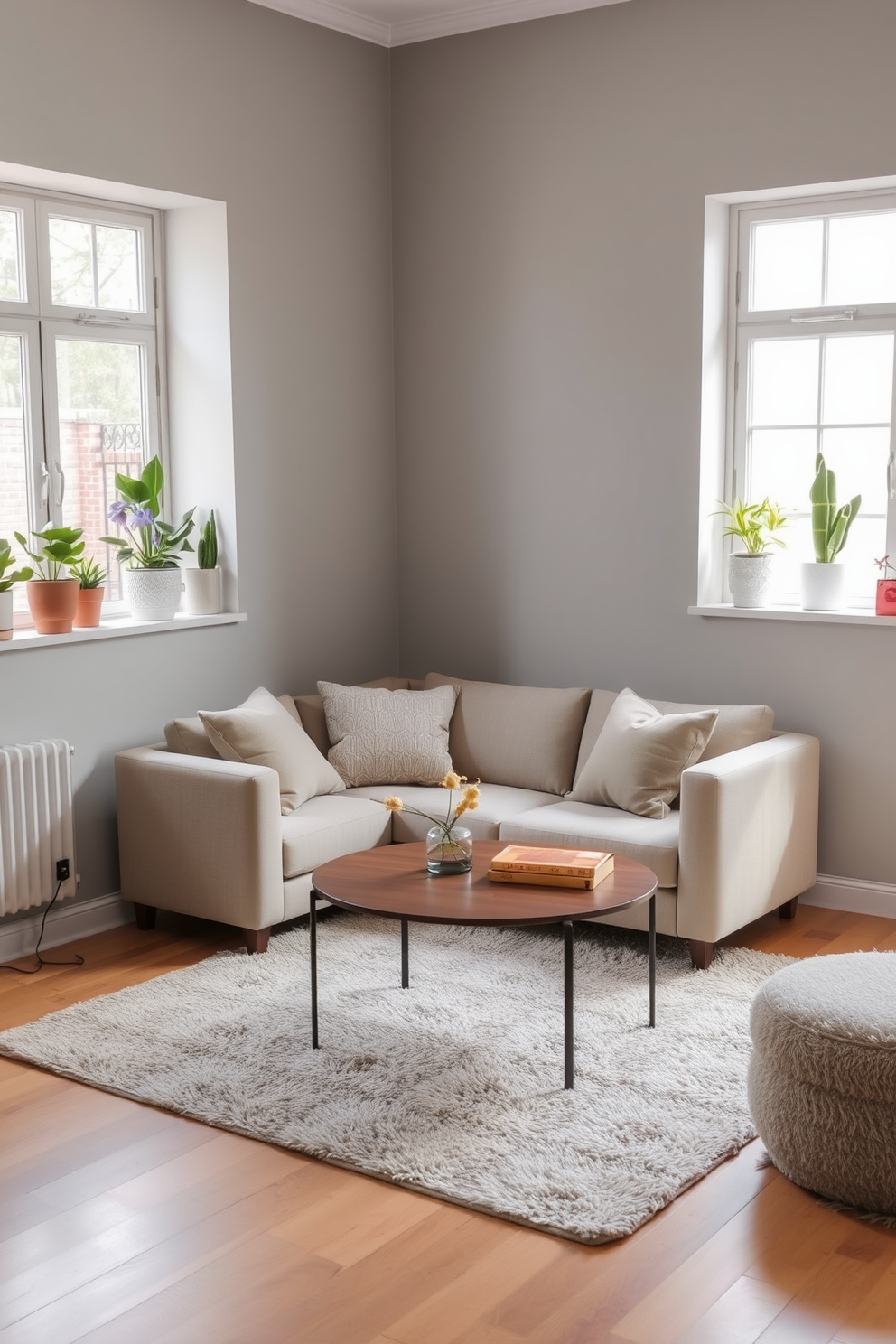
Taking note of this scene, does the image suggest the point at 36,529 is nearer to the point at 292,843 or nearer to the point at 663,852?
the point at 292,843

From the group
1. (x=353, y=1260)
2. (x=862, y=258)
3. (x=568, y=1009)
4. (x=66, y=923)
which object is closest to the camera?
(x=353, y=1260)

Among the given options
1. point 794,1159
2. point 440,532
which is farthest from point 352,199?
point 794,1159

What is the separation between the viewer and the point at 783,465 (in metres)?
4.87

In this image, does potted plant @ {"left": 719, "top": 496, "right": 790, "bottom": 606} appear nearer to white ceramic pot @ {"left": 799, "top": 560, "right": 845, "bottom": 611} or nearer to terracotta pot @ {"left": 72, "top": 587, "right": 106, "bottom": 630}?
white ceramic pot @ {"left": 799, "top": 560, "right": 845, "bottom": 611}

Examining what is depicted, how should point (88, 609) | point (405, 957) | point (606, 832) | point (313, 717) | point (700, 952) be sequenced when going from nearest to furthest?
1. point (405, 957)
2. point (700, 952)
3. point (606, 832)
4. point (88, 609)
5. point (313, 717)

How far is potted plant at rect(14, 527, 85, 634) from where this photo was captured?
4.33m

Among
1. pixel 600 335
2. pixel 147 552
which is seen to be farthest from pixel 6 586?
pixel 600 335

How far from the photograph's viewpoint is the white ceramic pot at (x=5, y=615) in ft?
13.7

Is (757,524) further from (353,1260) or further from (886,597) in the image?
(353,1260)

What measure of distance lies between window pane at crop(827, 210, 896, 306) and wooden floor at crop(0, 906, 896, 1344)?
297 centimetres

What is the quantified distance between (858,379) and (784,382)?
27 cm

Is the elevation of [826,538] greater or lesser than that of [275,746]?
greater

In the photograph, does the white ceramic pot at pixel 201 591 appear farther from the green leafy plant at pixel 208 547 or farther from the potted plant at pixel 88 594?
the potted plant at pixel 88 594

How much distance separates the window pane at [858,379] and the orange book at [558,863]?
2.00 metres
